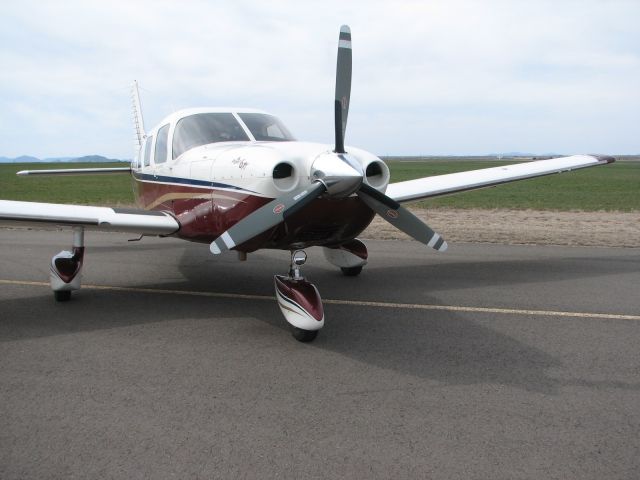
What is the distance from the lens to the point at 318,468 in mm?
3043

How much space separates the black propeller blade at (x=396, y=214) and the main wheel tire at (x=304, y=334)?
1312 mm

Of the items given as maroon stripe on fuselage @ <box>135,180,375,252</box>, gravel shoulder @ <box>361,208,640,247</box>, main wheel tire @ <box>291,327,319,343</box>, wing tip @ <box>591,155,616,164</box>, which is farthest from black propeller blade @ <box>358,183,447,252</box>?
gravel shoulder @ <box>361,208,640,247</box>

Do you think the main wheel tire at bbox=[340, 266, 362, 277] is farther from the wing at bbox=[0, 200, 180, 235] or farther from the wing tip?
the wing tip

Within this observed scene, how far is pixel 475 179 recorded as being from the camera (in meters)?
9.17

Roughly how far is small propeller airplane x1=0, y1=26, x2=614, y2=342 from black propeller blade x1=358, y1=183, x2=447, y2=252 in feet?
0.03

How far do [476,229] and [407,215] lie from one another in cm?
877

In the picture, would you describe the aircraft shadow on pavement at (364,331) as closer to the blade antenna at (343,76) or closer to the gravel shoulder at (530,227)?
the blade antenna at (343,76)

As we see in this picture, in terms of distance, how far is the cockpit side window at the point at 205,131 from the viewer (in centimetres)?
670

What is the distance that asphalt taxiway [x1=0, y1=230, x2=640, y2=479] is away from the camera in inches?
124

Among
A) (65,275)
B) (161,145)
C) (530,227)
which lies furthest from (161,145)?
(530,227)

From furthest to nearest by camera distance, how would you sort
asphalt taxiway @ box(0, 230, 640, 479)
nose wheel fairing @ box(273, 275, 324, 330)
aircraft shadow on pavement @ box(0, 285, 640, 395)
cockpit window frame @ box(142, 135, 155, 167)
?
cockpit window frame @ box(142, 135, 155, 167), nose wheel fairing @ box(273, 275, 324, 330), aircraft shadow on pavement @ box(0, 285, 640, 395), asphalt taxiway @ box(0, 230, 640, 479)

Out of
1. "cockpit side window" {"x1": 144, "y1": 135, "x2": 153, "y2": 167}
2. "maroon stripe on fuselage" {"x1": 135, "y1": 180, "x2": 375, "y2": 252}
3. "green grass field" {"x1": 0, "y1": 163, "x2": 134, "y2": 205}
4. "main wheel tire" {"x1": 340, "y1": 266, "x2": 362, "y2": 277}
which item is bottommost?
"green grass field" {"x1": 0, "y1": 163, "x2": 134, "y2": 205}

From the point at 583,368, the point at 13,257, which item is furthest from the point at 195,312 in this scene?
the point at 13,257

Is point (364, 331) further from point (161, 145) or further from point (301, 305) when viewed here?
point (161, 145)
